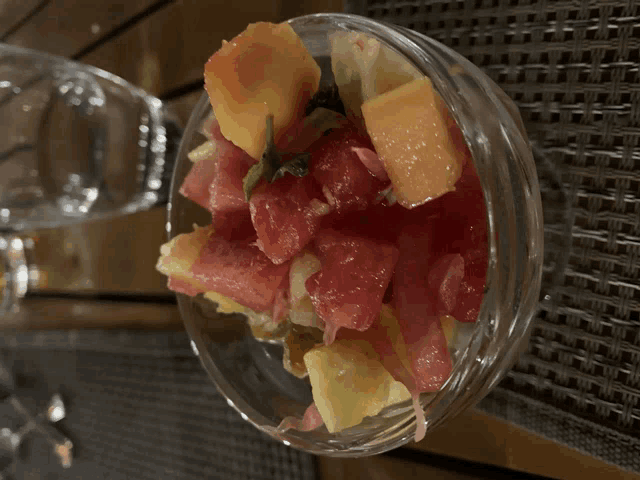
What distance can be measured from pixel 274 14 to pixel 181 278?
384mm

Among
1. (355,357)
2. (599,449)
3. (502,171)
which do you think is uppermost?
(502,171)

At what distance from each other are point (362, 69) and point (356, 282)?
0.49 ft

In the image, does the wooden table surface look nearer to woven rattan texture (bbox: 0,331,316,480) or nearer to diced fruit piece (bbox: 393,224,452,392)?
woven rattan texture (bbox: 0,331,316,480)

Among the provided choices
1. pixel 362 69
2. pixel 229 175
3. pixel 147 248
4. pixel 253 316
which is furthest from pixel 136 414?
pixel 362 69

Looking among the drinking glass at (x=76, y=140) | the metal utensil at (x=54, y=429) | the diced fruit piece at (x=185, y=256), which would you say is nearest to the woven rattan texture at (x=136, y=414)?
Result: the metal utensil at (x=54, y=429)

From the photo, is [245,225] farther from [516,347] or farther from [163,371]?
[163,371]

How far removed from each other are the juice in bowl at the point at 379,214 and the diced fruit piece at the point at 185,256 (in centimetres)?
3

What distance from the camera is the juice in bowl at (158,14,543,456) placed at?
356 millimetres

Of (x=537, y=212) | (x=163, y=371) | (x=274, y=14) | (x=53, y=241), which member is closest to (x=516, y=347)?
(x=537, y=212)

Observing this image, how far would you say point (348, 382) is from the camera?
382 mm

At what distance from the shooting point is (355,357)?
15.2 inches

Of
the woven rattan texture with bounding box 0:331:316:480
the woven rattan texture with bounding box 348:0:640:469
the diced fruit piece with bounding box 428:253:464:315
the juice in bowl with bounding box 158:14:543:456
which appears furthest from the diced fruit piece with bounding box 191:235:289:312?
the woven rattan texture with bounding box 0:331:316:480

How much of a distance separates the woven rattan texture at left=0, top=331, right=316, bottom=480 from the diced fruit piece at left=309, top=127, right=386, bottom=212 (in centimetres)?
44

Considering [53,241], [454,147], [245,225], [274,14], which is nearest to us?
[454,147]
